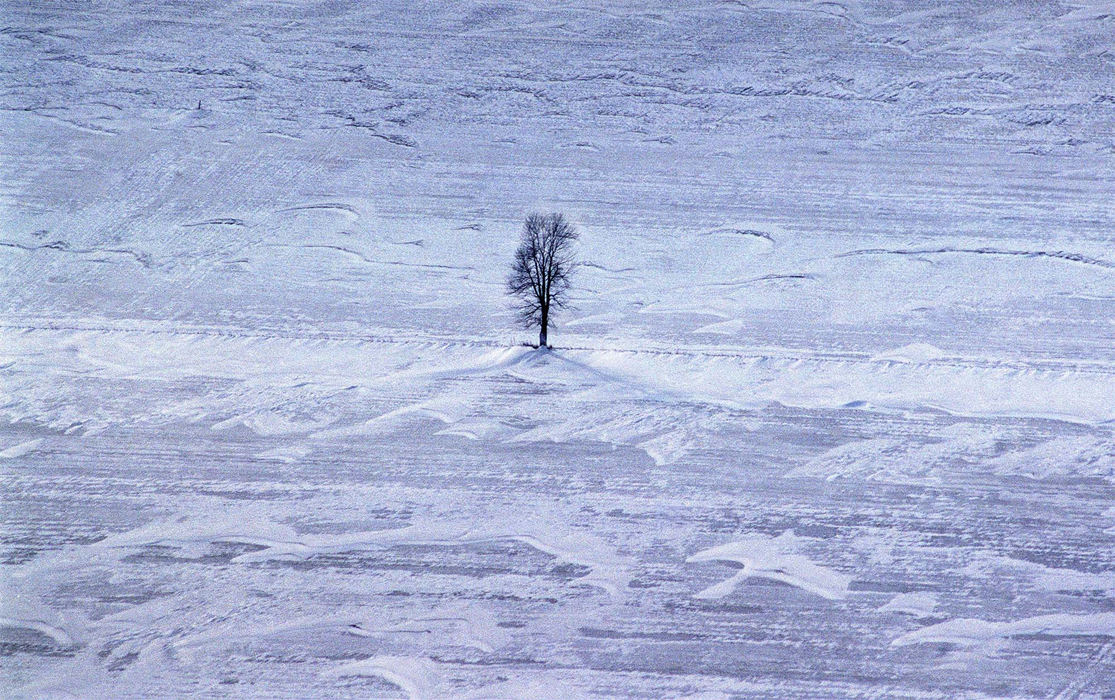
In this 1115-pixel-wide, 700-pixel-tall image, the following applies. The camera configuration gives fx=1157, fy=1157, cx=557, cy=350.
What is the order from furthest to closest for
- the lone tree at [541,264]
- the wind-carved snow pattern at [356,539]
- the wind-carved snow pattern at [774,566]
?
the lone tree at [541,264], the wind-carved snow pattern at [356,539], the wind-carved snow pattern at [774,566]

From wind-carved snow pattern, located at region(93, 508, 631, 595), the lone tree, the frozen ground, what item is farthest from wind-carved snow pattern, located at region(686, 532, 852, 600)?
the lone tree

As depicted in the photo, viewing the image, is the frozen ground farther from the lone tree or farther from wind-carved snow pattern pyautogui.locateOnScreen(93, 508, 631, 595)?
the lone tree

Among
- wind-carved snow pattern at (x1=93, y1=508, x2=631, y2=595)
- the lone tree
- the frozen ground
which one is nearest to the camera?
the frozen ground

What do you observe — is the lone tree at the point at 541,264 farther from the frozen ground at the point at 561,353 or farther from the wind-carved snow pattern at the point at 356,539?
the wind-carved snow pattern at the point at 356,539

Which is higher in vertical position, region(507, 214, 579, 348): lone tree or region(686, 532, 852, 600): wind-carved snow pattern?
region(507, 214, 579, 348): lone tree

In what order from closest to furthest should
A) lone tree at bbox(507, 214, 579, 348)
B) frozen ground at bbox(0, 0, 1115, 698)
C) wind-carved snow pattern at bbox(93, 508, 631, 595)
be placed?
frozen ground at bbox(0, 0, 1115, 698) → wind-carved snow pattern at bbox(93, 508, 631, 595) → lone tree at bbox(507, 214, 579, 348)

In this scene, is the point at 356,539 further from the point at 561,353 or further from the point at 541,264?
the point at 541,264

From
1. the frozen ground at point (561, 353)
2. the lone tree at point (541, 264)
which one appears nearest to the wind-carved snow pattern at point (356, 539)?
the frozen ground at point (561, 353)

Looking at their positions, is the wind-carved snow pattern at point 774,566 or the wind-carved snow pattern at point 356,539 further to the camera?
the wind-carved snow pattern at point 356,539

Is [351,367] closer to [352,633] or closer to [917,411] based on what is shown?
[352,633]
